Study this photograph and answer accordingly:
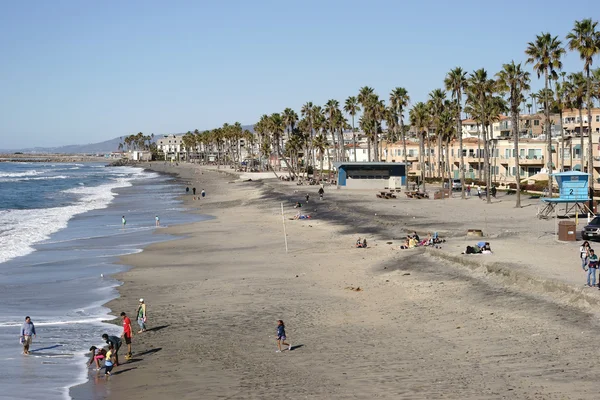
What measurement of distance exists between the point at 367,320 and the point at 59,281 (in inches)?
688

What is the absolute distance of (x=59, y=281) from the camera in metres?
35.2

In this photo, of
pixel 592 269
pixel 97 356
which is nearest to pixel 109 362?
pixel 97 356

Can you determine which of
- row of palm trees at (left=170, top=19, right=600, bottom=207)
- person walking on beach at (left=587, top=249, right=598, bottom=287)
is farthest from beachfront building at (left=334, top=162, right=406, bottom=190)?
person walking on beach at (left=587, top=249, right=598, bottom=287)

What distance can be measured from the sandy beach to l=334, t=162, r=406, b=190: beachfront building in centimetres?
4802

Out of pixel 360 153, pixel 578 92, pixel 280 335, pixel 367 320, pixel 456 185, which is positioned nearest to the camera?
pixel 280 335

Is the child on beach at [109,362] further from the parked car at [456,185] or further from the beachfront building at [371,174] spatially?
the beachfront building at [371,174]

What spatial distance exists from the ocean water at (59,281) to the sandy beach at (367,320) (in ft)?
5.33

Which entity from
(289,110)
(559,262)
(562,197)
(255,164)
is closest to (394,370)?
(559,262)

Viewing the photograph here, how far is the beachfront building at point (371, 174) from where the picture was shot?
92.7 meters

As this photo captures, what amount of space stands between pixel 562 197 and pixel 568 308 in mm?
23831

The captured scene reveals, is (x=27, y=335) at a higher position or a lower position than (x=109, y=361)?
higher

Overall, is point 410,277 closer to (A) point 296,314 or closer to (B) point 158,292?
(A) point 296,314

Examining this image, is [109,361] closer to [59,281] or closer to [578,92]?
[59,281]

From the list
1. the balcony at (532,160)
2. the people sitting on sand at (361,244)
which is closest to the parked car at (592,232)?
the people sitting on sand at (361,244)
